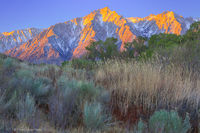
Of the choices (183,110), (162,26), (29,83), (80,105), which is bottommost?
(183,110)

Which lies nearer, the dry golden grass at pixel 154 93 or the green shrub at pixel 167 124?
the green shrub at pixel 167 124

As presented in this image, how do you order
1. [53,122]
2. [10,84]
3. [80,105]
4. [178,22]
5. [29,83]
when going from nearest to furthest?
1. [53,122]
2. [80,105]
3. [10,84]
4. [29,83]
5. [178,22]

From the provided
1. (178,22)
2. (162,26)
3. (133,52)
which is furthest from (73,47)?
(133,52)

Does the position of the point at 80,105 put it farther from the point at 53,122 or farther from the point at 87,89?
the point at 87,89

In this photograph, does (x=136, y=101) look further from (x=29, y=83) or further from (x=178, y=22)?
Answer: (x=178, y=22)

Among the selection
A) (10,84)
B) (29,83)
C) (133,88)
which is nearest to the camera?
(10,84)

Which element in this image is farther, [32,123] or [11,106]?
[11,106]

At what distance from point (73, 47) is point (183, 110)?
19667cm

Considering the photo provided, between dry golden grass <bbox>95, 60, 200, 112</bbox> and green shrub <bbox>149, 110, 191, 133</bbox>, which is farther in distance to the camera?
dry golden grass <bbox>95, 60, 200, 112</bbox>

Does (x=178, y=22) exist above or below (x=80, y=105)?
above

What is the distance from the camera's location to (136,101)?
3434 mm

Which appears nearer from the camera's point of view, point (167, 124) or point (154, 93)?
point (167, 124)

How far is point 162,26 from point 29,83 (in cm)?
21018

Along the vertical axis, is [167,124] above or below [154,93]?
below
